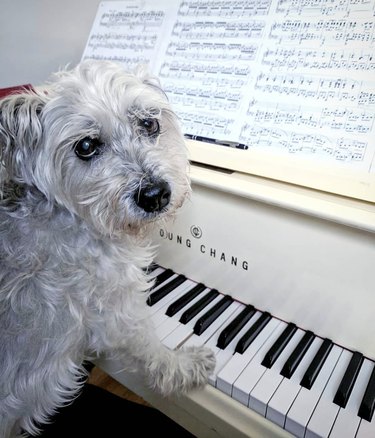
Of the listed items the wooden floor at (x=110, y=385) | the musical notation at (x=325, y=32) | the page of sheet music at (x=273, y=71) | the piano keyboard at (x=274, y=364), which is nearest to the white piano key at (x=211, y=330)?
the piano keyboard at (x=274, y=364)

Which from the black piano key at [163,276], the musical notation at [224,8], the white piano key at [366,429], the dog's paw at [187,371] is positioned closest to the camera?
the white piano key at [366,429]

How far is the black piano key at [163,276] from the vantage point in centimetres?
119

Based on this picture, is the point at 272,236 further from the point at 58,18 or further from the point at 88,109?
the point at 58,18

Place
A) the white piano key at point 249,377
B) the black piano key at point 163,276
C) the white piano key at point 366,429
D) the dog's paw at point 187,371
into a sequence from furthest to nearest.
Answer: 1. the black piano key at point 163,276
2. the dog's paw at point 187,371
3. the white piano key at point 249,377
4. the white piano key at point 366,429

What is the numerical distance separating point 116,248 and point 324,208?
1.70ft

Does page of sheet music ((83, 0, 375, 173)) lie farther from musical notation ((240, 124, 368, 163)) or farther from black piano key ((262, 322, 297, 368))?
black piano key ((262, 322, 297, 368))

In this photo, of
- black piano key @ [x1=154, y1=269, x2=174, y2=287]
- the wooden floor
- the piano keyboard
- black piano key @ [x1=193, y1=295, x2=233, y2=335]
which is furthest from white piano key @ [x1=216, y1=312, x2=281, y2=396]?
the wooden floor

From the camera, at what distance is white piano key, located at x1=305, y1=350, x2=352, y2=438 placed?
0.75 meters

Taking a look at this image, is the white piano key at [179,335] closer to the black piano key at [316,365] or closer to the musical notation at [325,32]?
the black piano key at [316,365]

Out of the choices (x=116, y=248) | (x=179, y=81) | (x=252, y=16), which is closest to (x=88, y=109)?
(x=116, y=248)

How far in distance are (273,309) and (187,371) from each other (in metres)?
0.29

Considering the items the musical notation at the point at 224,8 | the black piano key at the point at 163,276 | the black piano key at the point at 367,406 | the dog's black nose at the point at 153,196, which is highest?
the musical notation at the point at 224,8

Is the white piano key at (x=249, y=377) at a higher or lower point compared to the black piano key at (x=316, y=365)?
lower

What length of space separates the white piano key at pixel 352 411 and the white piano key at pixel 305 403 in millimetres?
54
